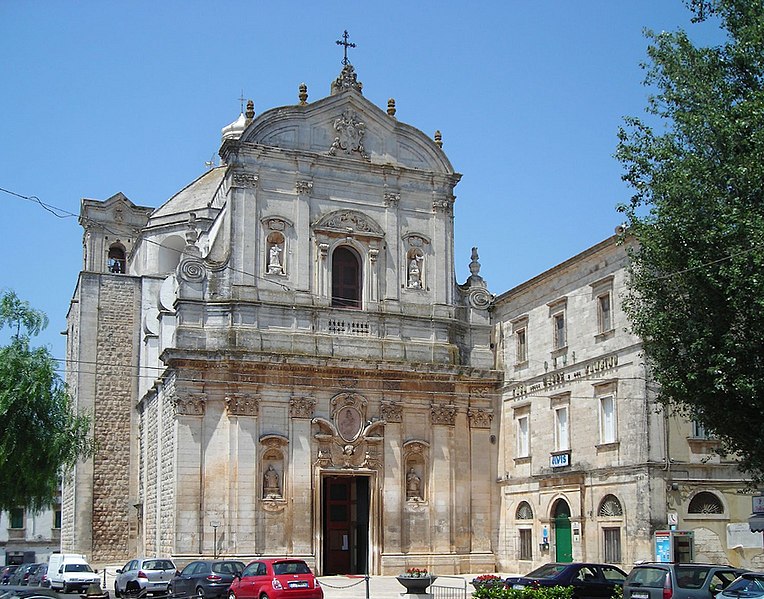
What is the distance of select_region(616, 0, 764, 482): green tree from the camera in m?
21.1

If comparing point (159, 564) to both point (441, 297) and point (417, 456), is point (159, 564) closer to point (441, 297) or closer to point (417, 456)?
point (417, 456)

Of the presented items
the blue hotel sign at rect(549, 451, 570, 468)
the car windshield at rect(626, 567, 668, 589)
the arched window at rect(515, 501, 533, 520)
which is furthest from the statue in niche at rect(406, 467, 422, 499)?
the car windshield at rect(626, 567, 668, 589)

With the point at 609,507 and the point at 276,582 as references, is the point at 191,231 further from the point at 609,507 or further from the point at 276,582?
the point at 609,507

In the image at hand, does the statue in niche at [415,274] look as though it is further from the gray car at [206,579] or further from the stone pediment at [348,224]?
the gray car at [206,579]

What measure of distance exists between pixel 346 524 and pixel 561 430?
891 cm

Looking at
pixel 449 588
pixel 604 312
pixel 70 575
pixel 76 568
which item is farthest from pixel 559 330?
pixel 70 575

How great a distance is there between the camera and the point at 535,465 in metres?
37.1

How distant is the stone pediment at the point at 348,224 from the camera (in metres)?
39.3

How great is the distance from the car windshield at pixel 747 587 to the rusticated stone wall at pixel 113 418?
2992cm

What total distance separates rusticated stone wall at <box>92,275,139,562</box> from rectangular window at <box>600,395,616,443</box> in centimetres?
2089

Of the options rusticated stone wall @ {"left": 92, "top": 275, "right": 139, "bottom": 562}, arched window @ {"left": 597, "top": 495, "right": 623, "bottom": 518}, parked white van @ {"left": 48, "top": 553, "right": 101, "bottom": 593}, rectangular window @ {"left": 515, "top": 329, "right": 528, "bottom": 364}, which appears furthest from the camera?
rusticated stone wall @ {"left": 92, "top": 275, "right": 139, "bottom": 562}

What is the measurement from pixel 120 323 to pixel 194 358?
11.2 m

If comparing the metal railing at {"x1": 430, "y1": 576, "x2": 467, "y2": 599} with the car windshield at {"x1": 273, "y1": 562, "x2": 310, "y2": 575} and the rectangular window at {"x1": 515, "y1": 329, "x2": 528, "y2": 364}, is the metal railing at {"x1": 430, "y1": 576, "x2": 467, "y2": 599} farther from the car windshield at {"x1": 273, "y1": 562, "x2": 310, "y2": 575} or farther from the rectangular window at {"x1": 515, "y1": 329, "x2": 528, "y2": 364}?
the rectangular window at {"x1": 515, "y1": 329, "x2": 528, "y2": 364}

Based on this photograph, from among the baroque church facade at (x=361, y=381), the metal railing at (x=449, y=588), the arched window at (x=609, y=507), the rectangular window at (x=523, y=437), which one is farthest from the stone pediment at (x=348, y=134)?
the metal railing at (x=449, y=588)
